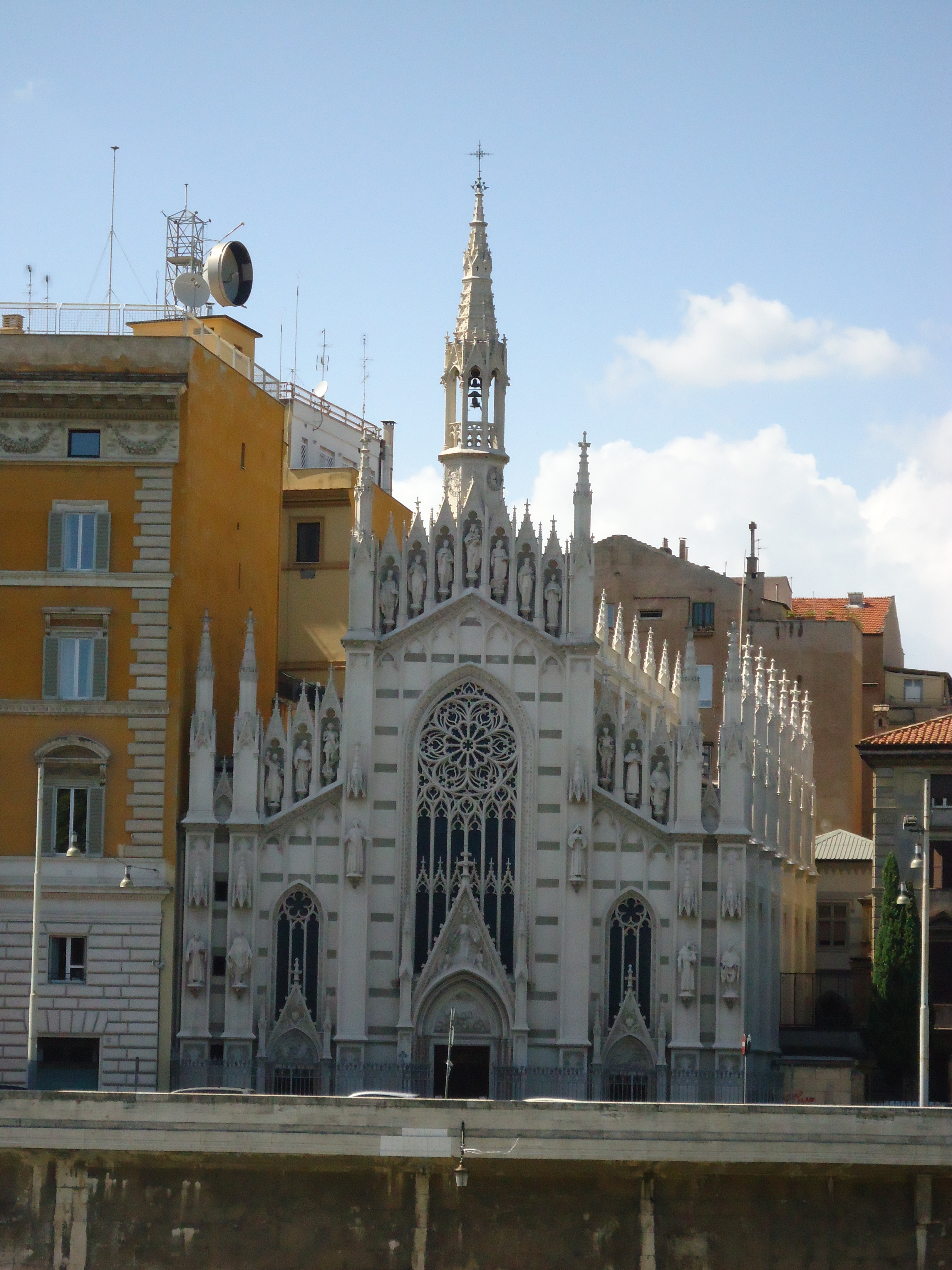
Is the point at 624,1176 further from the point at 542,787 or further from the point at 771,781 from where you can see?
the point at 771,781

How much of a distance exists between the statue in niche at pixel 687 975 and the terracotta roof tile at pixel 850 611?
35869 millimetres

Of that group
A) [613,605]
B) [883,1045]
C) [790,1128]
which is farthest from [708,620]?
[790,1128]

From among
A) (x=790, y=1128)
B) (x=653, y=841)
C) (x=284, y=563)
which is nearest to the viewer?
(x=790, y=1128)

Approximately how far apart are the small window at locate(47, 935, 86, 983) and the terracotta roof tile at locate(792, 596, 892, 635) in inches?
1608

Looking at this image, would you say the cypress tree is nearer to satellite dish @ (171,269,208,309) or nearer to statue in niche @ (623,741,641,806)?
statue in niche @ (623,741,641,806)

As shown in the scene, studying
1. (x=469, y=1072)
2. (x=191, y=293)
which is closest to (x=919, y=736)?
(x=469, y=1072)

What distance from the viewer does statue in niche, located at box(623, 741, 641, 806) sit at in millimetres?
61969

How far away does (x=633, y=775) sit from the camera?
62.1 metres

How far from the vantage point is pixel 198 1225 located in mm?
51938

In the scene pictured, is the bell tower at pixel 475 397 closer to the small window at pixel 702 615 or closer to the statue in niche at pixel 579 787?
the statue in niche at pixel 579 787

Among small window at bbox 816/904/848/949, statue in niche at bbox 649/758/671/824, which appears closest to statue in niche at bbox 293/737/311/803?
statue in niche at bbox 649/758/671/824

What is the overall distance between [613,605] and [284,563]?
60.8 ft

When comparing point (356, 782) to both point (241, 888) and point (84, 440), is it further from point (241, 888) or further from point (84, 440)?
point (84, 440)

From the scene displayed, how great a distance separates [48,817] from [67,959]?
3.60 meters
